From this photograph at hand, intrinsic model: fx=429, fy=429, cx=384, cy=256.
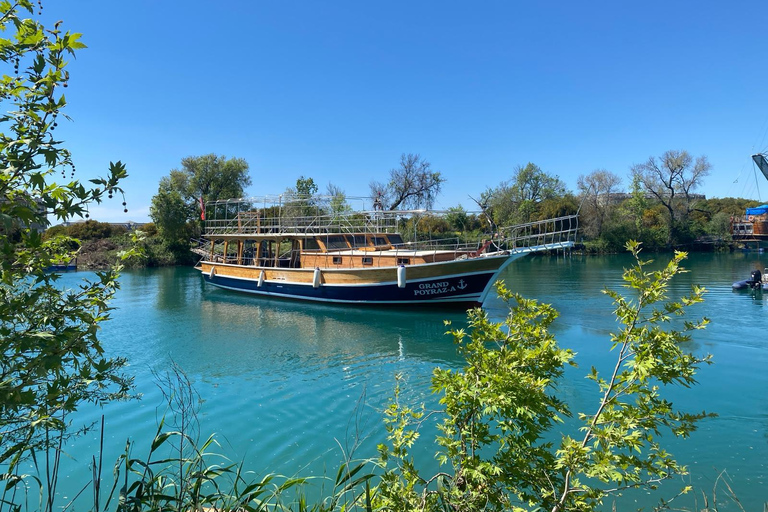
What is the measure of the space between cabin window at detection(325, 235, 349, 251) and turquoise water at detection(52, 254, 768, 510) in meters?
3.18

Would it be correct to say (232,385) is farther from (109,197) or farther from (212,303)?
(212,303)

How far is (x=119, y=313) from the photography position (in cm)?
1928

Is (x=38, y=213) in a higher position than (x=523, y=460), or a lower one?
higher

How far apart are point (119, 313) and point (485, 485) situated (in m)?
20.7

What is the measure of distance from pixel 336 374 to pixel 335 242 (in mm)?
11757

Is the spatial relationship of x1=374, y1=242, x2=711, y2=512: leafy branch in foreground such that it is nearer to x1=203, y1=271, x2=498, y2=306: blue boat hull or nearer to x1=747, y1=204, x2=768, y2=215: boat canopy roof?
x1=203, y1=271, x2=498, y2=306: blue boat hull

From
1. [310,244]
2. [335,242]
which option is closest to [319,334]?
[335,242]

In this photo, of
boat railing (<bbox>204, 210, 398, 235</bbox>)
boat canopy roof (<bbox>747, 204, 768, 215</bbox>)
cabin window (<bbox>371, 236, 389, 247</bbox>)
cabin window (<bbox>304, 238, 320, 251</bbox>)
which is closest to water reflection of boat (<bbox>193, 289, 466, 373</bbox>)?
cabin window (<bbox>304, 238, 320, 251</bbox>)

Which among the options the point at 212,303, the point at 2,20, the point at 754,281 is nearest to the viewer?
the point at 2,20

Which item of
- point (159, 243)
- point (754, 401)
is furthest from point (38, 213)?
point (159, 243)

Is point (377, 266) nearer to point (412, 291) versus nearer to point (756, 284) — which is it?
point (412, 291)

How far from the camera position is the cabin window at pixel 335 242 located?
2164 centimetres

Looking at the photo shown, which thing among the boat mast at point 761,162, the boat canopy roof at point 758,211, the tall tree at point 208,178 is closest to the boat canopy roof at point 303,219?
the tall tree at point 208,178

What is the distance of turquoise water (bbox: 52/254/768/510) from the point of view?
668 centimetres
